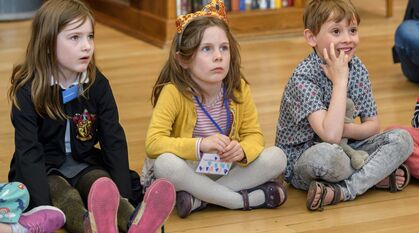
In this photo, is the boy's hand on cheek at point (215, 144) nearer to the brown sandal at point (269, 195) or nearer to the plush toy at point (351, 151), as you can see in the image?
the brown sandal at point (269, 195)

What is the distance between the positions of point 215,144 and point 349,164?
1.52 ft

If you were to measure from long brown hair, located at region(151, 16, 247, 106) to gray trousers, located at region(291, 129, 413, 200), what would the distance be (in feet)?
0.99

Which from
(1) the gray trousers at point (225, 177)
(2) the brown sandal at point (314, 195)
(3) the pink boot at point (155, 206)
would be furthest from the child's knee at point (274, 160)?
(3) the pink boot at point (155, 206)

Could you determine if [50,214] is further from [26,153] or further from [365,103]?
[365,103]

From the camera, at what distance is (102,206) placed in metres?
2.47

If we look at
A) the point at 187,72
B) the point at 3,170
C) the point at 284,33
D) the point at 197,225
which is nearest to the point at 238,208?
A: the point at 197,225

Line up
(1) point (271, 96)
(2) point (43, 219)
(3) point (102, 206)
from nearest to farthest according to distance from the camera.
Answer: (3) point (102, 206) < (2) point (43, 219) < (1) point (271, 96)

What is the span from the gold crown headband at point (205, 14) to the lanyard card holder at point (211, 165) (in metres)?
0.40

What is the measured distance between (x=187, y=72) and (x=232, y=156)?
1.02 ft

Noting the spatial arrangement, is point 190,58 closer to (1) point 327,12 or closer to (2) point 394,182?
(1) point 327,12

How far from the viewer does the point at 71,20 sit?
2801mm

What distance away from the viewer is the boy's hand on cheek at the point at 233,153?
286cm

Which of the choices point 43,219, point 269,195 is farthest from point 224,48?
point 43,219

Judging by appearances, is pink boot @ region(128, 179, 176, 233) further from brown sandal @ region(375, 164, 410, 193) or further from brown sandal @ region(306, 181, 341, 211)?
brown sandal @ region(375, 164, 410, 193)
